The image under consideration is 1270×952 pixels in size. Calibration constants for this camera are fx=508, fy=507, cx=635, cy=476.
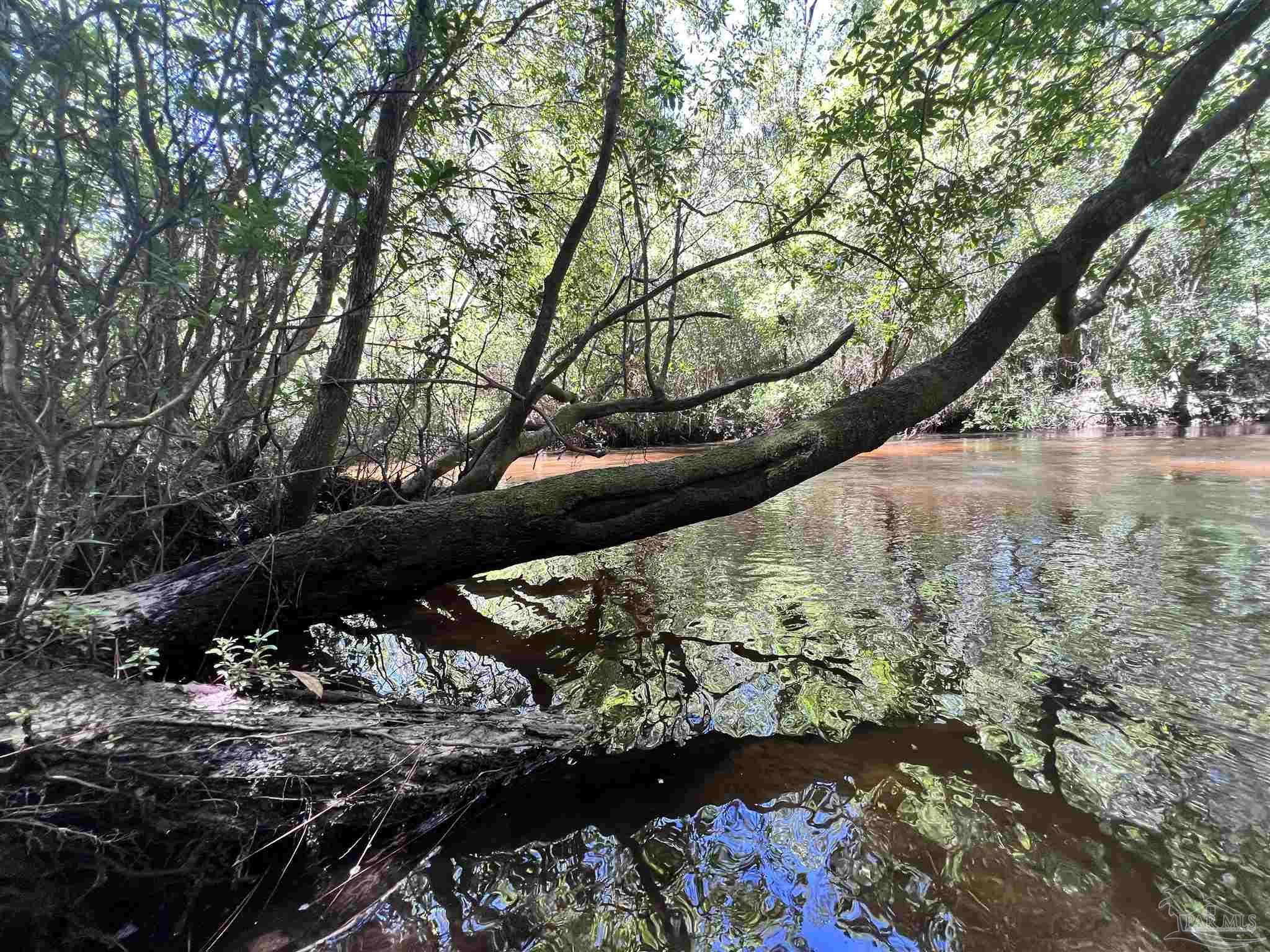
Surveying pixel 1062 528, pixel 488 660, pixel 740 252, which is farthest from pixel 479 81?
pixel 1062 528

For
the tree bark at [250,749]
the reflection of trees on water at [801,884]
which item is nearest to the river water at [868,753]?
the reflection of trees on water at [801,884]

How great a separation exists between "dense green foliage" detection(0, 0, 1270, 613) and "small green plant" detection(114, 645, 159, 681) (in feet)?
1.31

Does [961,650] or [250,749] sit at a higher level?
[250,749]

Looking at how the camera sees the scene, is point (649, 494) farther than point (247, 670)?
Yes

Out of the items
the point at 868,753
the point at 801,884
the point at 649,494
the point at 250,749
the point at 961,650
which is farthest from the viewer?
the point at 649,494

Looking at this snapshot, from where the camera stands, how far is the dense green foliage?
1.54 meters

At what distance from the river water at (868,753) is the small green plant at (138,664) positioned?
953 millimetres

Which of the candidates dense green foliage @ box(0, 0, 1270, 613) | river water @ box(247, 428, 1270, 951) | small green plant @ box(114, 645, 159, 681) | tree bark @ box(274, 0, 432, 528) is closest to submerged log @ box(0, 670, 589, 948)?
small green plant @ box(114, 645, 159, 681)

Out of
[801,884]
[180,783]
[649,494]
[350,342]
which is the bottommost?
[801,884]

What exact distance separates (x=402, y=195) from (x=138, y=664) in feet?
12.3

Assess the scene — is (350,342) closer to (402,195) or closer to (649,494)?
(402,195)

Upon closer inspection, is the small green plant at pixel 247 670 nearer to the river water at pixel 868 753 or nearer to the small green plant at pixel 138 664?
the small green plant at pixel 138 664

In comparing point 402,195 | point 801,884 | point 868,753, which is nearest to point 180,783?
point 801,884

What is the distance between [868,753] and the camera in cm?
197
